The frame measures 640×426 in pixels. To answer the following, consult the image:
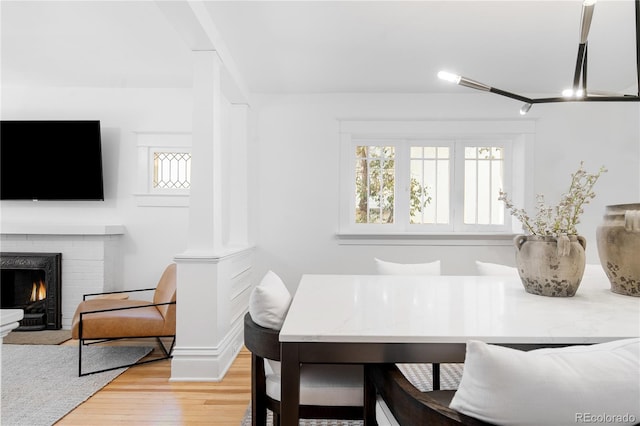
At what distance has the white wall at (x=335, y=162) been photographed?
13.6 feet

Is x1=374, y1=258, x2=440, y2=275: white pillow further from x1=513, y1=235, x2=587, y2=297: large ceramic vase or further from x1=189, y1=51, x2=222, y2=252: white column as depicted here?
x1=189, y1=51, x2=222, y2=252: white column

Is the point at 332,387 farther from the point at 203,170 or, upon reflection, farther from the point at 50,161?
the point at 50,161

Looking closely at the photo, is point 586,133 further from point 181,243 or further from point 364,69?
point 181,243

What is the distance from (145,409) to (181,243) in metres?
2.08

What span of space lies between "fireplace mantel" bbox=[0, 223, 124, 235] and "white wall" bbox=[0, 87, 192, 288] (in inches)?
8.2

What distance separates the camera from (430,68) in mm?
3518

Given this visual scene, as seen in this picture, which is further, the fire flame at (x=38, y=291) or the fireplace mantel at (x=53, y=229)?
the fire flame at (x=38, y=291)

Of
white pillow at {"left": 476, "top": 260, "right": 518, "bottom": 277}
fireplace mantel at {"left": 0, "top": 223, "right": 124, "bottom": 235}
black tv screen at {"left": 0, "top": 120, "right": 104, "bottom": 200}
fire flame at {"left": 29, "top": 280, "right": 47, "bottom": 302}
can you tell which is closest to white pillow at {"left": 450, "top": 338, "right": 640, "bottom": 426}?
white pillow at {"left": 476, "top": 260, "right": 518, "bottom": 277}

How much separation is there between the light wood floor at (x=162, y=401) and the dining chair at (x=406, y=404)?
→ 1.35m

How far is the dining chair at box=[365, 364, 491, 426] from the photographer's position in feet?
2.94

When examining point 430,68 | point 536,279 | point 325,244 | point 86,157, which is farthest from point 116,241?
point 536,279

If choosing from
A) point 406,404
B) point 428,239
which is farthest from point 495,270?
point 428,239

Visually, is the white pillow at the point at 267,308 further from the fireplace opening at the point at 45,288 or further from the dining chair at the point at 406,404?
the fireplace opening at the point at 45,288

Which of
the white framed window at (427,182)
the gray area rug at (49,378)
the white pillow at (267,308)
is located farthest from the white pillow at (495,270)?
the gray area rug at (49,378)
